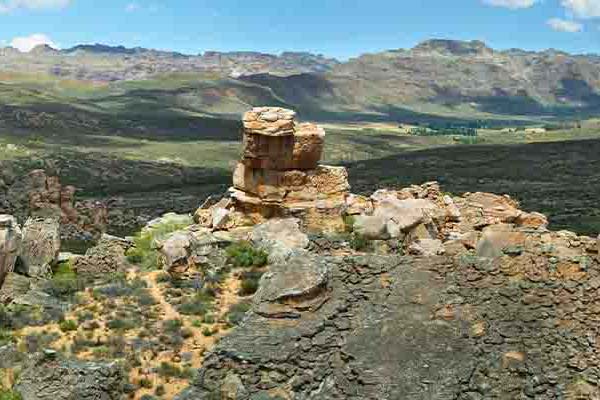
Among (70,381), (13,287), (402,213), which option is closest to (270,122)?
(402,213)

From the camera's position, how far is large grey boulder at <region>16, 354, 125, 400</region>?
711 inches

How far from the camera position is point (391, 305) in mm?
17859

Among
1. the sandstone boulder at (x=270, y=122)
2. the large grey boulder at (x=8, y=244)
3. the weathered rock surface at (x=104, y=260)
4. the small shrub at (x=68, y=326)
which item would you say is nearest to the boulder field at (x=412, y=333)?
the small shrub at (x=68, y=326)

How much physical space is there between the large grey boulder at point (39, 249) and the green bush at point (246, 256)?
8147mm

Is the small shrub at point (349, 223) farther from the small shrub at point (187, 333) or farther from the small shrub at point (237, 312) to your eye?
the small shrub at point (187, 333)

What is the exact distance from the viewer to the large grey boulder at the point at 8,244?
27.4 meters

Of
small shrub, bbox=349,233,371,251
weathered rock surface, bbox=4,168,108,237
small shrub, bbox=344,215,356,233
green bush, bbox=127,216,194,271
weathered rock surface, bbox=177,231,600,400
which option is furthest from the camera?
weathered rock surface, bbox=4,168,108,237

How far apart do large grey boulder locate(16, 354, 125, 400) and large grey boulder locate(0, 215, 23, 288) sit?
970 centimetres

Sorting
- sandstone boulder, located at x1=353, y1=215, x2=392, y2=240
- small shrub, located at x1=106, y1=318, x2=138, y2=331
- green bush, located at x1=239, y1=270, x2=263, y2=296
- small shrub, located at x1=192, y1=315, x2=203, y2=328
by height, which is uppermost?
sandstone boulder, located at x1=353, y1=215, x2=392, y2=240

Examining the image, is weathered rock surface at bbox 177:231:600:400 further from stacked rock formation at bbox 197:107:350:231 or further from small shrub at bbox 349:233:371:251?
stacked rock formation at bbox 197:107:350:231

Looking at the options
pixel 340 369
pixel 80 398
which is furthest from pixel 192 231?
pixel 340 369

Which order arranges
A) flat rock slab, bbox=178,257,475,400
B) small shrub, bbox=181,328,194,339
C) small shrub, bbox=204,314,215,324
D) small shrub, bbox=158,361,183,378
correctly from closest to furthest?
flat rock slab, bbox=178,257,475,400 < small shrub, bbox=158,361,183,378 < small shrub, bbox=181,328,194,339 < small shrub, bbox=204,314,215,324

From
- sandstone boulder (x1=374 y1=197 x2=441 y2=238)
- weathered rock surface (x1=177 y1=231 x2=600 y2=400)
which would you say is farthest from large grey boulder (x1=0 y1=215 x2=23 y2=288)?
sandstone boulder (x1=374 y1=197 x2=441 y2=238)

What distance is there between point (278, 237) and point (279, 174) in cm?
506
